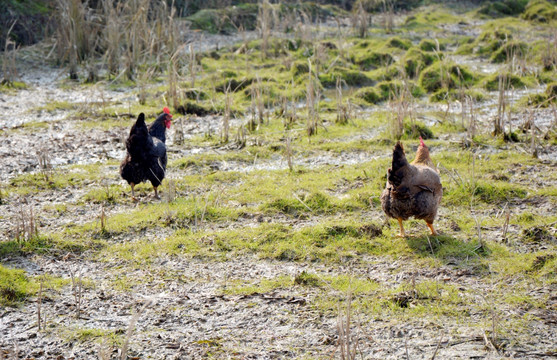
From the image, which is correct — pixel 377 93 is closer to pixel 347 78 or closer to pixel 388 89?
pixel 388 89

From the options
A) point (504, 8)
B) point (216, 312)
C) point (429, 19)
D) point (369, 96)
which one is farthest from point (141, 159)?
point (504, 8)

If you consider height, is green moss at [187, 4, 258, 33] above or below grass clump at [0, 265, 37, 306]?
above

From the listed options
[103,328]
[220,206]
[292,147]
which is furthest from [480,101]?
[103,328]

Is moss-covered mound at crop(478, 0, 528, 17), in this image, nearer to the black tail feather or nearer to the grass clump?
the black tail feather

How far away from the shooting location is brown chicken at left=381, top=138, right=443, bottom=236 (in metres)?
5.75

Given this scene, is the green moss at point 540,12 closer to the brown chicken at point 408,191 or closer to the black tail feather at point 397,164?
the brown chicken at point 408,191

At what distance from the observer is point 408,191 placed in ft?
19.0

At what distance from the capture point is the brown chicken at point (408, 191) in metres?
5.75

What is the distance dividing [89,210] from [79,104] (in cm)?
463

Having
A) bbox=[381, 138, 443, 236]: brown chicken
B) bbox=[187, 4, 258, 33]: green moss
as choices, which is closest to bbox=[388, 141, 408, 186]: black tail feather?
bbox=[381, 138, 443, 236]: brown chicken

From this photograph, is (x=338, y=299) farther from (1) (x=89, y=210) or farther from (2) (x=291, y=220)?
(1) (x=89, y=210)

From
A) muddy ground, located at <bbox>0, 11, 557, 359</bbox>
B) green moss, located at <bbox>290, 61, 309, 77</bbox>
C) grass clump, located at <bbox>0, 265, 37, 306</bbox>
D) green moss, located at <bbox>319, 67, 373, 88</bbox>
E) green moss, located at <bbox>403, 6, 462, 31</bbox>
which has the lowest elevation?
muddy ground, located at <bbox>0, 11, 557, 359</bbox>

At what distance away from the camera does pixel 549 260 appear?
5.45 meters

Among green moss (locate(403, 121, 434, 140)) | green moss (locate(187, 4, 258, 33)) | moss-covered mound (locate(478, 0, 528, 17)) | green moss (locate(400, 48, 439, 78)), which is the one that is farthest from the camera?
moss-covered mound (locate(478, 0, 528, 17))
